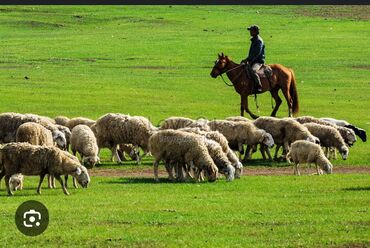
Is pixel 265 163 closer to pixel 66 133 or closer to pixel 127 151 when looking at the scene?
pixel 127 151

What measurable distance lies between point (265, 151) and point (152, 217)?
12.0 metres

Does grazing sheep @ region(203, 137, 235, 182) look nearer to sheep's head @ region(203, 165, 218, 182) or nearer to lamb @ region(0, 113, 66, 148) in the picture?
sheep's head @ region(203, 165, 218, 182)

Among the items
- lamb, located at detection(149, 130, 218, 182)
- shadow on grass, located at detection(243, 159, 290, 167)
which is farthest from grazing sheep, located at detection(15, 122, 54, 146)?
shadow on grass, located at detection(243, 159, 290, 167)

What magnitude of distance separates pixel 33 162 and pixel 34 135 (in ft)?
12.1

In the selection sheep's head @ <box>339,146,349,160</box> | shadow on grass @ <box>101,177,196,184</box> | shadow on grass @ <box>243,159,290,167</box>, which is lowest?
shadow on grass @ <box>101,177,196,184</box>

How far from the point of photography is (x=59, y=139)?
22.8 metres

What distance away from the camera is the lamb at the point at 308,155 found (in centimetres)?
2217

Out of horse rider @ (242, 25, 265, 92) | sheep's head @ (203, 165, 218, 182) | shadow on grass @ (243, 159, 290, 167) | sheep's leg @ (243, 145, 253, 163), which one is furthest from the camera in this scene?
horse rider @ (242, 25, 265, 92)

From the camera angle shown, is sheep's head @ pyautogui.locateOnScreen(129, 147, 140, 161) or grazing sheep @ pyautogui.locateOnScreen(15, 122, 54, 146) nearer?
grazing sheep @ pyautogui.locateOnScreen(15, 122, 54, 146)

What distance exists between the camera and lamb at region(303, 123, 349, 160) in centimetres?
2481

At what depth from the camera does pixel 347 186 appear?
62.5 ft

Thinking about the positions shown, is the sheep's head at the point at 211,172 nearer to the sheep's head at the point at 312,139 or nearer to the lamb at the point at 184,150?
the lamb at the point at 184,150

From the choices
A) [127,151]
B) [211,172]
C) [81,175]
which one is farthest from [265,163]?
[81,175]

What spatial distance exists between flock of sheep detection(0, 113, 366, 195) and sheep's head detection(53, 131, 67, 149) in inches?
0.9
